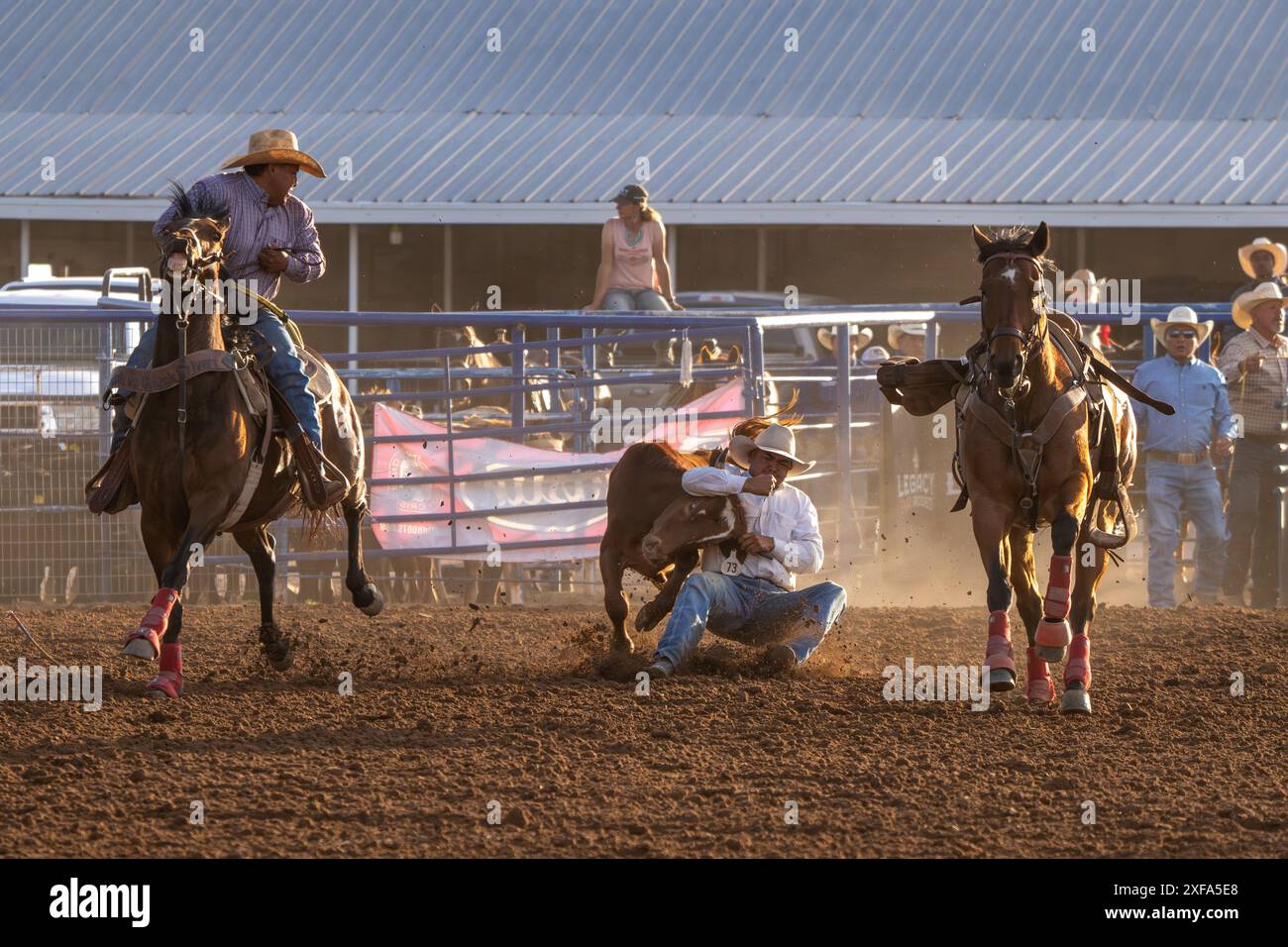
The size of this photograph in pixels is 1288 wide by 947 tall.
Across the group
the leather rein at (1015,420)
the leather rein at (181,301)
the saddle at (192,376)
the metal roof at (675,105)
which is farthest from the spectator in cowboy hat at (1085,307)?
the metal roof at (675,105)

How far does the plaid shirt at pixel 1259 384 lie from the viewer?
44.4 feet

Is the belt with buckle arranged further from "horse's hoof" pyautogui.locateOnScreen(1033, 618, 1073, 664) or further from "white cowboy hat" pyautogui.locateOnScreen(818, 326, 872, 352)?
"horse's hoof" pyautogui.locateOnScreen(1033, 618, 1073, 664)

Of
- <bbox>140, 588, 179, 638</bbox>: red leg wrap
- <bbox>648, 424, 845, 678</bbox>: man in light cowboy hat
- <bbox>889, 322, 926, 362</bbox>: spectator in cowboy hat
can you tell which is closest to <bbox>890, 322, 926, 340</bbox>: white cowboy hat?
<bbox>889, 322, 926, 362</bbox>: spectator in cowboy hat

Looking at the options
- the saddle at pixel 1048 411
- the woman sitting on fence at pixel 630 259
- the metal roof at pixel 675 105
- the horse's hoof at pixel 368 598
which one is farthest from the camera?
the metal roof at pixel 675 105

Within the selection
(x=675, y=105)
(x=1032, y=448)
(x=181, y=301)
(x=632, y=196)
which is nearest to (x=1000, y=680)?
(x=1032, y=448)

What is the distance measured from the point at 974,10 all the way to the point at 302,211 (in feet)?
60.0

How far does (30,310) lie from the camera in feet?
40.1

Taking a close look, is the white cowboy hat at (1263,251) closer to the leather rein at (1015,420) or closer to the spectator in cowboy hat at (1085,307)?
the spectator in cowboy hat at (1085,307)

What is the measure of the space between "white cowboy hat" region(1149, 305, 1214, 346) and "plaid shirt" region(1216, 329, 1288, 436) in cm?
29

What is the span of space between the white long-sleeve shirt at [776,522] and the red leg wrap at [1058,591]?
118cm

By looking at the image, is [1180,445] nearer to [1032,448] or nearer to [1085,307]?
[1085,307]

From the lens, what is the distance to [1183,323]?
1318cm

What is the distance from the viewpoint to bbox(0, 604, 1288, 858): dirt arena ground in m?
6.04
